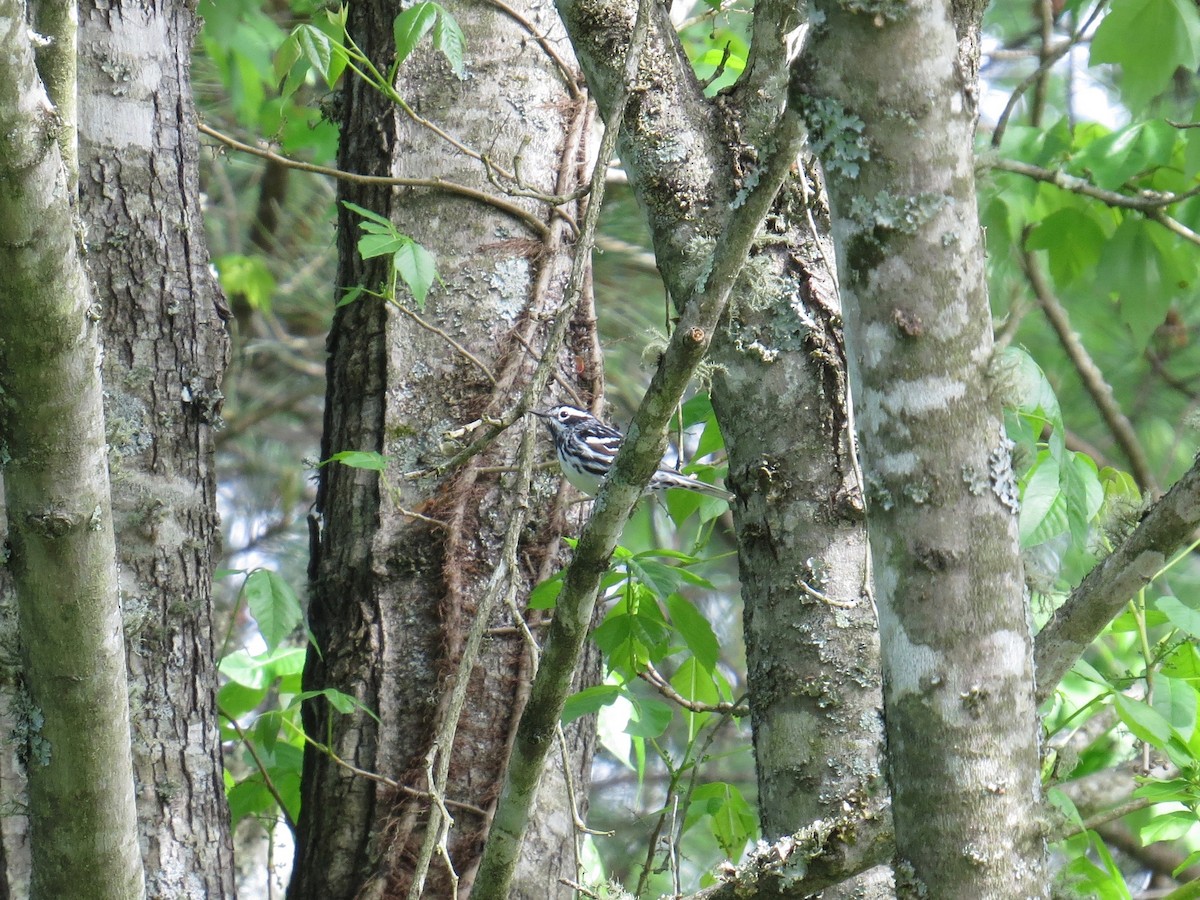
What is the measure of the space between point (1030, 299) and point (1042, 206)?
695 millimetres

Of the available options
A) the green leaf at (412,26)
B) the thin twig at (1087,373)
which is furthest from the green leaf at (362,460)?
the thin twig at (1087,373)

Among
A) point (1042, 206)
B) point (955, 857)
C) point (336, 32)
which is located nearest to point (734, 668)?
point (1042, 206)

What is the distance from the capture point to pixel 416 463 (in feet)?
8.32

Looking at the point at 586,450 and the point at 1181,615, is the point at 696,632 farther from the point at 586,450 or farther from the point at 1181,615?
the point at 586,450

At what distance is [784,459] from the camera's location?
1.80 m

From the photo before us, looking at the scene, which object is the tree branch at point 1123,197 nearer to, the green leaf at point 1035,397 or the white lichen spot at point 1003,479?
the green leaf at point 1035,397

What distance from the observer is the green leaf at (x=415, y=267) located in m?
2.11

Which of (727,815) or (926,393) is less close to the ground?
(727,815)

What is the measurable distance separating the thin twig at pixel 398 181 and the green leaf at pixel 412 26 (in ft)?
1.23

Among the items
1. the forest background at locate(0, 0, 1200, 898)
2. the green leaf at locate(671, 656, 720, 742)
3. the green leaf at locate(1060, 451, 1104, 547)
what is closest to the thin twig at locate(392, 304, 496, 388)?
the forest background at locate(0, 0, 1200, 898)

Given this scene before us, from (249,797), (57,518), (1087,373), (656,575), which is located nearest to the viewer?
(57,518)

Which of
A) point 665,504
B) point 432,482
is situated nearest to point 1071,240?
point 665,504

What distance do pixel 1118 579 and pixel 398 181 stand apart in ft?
5.71

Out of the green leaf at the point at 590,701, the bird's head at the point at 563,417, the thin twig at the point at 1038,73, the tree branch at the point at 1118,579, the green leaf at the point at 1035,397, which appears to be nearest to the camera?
the tree branch at the point at 1118,579
